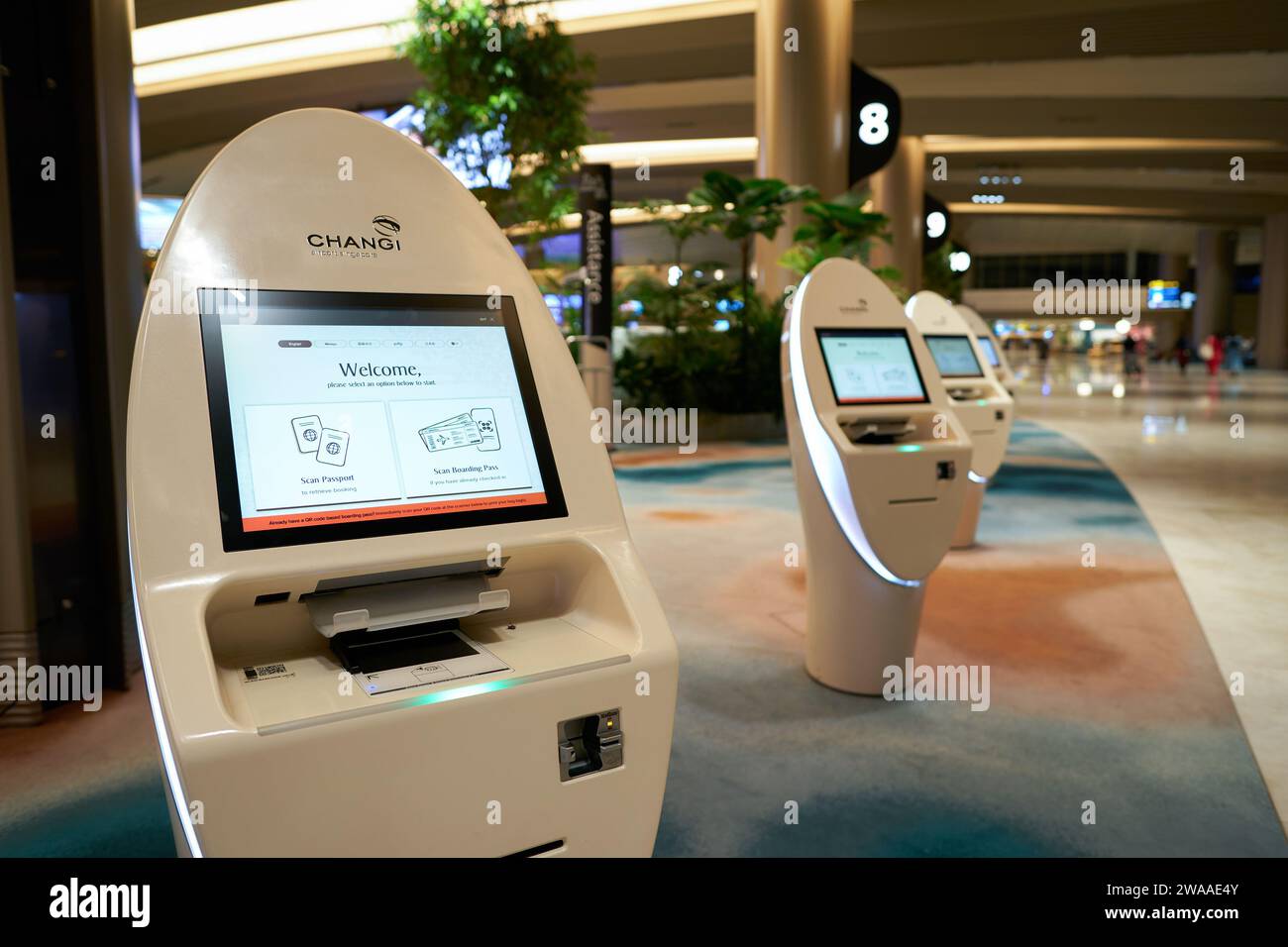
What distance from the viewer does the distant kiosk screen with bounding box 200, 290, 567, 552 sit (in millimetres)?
1271

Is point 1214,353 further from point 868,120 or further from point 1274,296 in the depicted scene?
point 868,120

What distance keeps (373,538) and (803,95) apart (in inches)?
422

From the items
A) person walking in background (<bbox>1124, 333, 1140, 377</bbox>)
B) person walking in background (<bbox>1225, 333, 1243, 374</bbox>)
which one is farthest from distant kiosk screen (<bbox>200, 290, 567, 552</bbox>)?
person walking in background (<bbox>1225, 333, 1243, 374</bbox>)

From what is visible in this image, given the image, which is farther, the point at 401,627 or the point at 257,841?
the point at 401,627

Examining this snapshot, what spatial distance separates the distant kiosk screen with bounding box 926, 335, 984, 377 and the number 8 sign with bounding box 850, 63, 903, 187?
20.1 feet

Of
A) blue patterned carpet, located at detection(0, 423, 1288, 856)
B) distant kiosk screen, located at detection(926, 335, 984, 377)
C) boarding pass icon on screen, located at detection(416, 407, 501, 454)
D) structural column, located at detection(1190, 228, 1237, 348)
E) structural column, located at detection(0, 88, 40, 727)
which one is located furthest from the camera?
structural column, located at detection(1190, 228, 1237, 348)

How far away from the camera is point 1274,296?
1198 inches

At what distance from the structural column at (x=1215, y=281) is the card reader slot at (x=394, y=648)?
128 ft

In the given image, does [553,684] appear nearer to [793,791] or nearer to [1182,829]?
[793,791]

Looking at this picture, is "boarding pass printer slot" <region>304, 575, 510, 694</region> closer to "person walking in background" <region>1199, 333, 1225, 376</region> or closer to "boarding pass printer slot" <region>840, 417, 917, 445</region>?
"boarding pass printer slot" <region>840, 417, 917, 445</region>

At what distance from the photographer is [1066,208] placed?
93.9 feet
